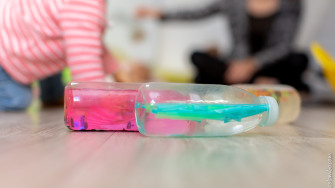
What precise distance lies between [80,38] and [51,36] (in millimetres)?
94

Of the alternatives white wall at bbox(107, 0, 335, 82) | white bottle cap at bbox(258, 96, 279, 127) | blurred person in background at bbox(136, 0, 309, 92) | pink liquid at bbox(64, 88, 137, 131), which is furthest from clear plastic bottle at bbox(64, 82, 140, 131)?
white wall at bbox(107, 0, 335, 82)

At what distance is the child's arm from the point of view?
804 mm

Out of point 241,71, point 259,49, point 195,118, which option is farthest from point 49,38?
point 259,49

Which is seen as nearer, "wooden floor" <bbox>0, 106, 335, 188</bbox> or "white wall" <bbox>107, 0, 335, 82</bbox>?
"wooden floor" <bbox>0, 106, 335, 188</bbox>

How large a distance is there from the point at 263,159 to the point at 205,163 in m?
0.08

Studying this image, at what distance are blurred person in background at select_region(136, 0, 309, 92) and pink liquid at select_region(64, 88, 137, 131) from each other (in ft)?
3.69

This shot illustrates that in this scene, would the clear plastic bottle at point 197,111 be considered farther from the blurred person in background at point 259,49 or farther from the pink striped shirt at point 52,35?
the blurred person in background at point 259,49

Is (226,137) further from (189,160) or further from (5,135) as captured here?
(5,135)

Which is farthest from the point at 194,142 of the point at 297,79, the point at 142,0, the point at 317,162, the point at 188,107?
the point at 142,0

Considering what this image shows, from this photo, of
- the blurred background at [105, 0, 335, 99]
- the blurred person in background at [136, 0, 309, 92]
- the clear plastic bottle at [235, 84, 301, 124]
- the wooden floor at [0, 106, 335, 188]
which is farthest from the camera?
the blurred background at [105, 0, 335, 99]

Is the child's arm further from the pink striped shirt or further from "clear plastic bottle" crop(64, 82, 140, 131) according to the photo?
"clear plastic bottle" crop(64, 82, 140, 131)

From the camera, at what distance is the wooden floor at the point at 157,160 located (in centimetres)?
32

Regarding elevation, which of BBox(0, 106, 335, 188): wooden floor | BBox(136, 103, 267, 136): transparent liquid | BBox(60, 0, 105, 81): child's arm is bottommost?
BBox(0, 106, 335, 188): wooden floor

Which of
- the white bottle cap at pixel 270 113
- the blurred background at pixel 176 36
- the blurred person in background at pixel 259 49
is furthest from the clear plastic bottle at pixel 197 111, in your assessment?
the blurred background at pixel 176 36
